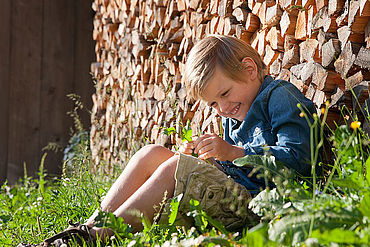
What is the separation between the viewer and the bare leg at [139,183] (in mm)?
1563

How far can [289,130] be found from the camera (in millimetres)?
1605

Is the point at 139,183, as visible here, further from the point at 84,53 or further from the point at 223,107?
the point at 84,53

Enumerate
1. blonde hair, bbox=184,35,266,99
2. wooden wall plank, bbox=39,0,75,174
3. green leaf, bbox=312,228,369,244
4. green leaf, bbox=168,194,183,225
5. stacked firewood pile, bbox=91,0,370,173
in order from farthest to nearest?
wooden wall plank, bbox=39,0,75,174 → blonde hair, bbox=184,35,266,99 → stacked firewood pile, bbox=91,0,370,173 → green leaf, bbox=168,194,183,225 → green leaf, bbox=312,228,369,244

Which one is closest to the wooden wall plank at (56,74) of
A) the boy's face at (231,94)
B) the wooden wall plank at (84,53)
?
the wooden wall plank at (84,53)

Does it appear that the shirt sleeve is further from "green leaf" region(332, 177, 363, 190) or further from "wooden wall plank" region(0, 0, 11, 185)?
"wooden wall plank" region(0, 0, 11, 185)

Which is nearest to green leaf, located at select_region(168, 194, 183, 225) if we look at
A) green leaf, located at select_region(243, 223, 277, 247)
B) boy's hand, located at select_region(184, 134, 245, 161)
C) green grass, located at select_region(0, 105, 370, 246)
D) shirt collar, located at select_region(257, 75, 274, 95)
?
green grass, located at select_region(0, 105, 370, 246)

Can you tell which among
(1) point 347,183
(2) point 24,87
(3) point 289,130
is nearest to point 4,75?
(2) point 24,87

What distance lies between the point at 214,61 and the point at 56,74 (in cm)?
306

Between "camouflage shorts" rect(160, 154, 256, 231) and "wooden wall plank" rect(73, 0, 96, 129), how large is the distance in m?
3.20

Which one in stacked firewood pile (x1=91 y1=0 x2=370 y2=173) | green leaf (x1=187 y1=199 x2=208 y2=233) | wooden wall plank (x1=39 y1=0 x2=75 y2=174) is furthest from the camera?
wooden wall plank (x1=39 y1=0 x2=75 y2=174)

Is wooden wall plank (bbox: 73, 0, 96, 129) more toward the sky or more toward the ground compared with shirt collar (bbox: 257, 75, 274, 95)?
more toward the ground

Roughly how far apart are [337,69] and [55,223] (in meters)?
1.29

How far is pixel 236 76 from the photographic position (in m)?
1.80

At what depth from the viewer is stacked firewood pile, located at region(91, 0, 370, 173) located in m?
1.69
